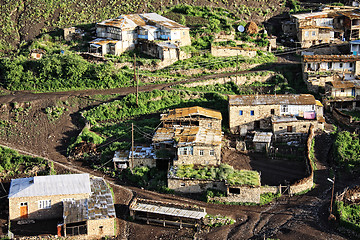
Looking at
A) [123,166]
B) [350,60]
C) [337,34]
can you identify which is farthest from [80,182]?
[337,34]

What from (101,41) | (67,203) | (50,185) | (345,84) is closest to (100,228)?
(67,203)

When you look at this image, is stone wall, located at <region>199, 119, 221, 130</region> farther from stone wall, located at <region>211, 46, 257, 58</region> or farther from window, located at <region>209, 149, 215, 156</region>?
stone wall, located at <region>211, 46, 257, 58</region>

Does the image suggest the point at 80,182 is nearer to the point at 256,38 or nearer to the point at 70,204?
the point at 70,204

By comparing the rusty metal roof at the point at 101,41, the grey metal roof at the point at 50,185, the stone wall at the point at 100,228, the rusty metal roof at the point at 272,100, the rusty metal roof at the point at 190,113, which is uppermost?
the rusty metal roof at the point at 101,41

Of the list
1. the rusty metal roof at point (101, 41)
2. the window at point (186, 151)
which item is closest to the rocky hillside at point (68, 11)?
the rusty metal roof at point (101, 41)

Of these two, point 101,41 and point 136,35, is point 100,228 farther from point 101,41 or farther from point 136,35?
point 136,35

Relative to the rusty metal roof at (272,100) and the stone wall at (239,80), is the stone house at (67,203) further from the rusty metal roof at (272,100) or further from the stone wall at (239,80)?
the stone wall at (239,80)

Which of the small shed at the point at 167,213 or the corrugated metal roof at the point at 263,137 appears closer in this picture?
the small shed at the point at 167,213
